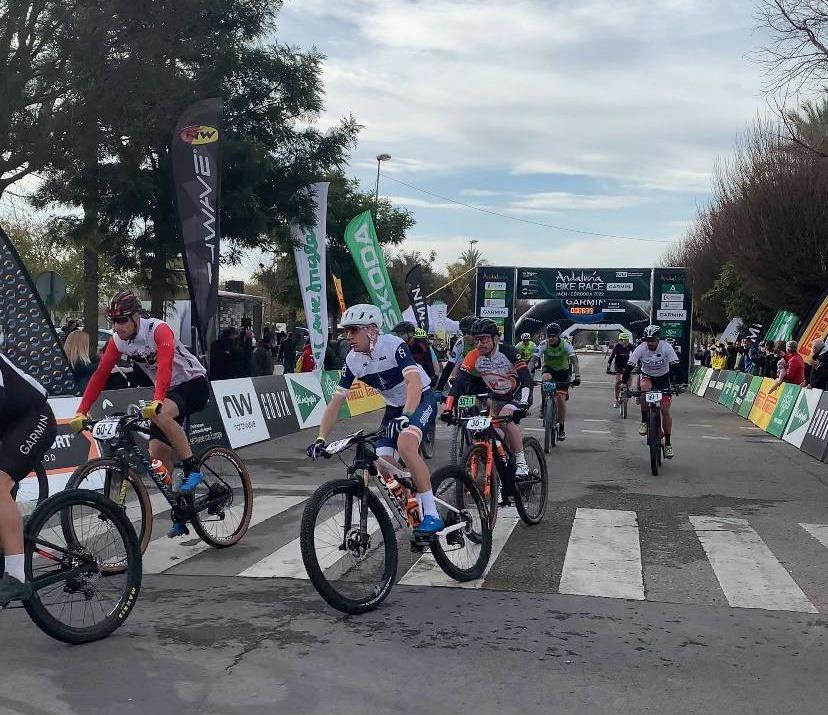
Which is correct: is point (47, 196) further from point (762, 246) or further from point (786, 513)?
point (762, 246)

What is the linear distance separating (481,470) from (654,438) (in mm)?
5476

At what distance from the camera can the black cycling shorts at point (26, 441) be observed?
4902mm

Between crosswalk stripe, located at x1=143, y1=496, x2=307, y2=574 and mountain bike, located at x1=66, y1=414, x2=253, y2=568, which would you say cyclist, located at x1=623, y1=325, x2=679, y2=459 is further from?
mountain bike, located at x1=66, y1=414, x2=253, y2=568

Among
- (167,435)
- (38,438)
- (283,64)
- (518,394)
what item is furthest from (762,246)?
(38,438)

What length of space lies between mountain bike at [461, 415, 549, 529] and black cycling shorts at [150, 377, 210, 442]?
2.05 m

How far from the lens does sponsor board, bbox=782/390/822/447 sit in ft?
56.5

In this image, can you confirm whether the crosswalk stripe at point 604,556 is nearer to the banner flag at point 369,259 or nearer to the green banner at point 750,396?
the banner flag at point 369,259

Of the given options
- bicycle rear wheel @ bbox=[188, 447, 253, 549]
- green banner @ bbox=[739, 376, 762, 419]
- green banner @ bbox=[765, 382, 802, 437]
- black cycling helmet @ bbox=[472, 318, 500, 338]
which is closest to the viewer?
A: bicycle rear wheel @ bbox=[188, 447, 253, 549]

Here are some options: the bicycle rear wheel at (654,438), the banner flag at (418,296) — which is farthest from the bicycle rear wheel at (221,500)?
the banner flag at (418,296)

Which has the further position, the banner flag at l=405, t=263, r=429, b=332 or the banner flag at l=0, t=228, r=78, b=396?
the banner flag at l=405, t=263, r=429, b=332

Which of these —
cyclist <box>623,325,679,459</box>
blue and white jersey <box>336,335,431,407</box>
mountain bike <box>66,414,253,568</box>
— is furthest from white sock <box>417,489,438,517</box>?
cyclist <box>623,325,679,459</box>

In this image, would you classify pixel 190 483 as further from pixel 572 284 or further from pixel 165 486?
pixel 572 284

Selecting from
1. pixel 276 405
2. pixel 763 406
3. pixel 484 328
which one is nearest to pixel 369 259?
pixel 276 405

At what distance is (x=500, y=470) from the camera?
8.22 meters
